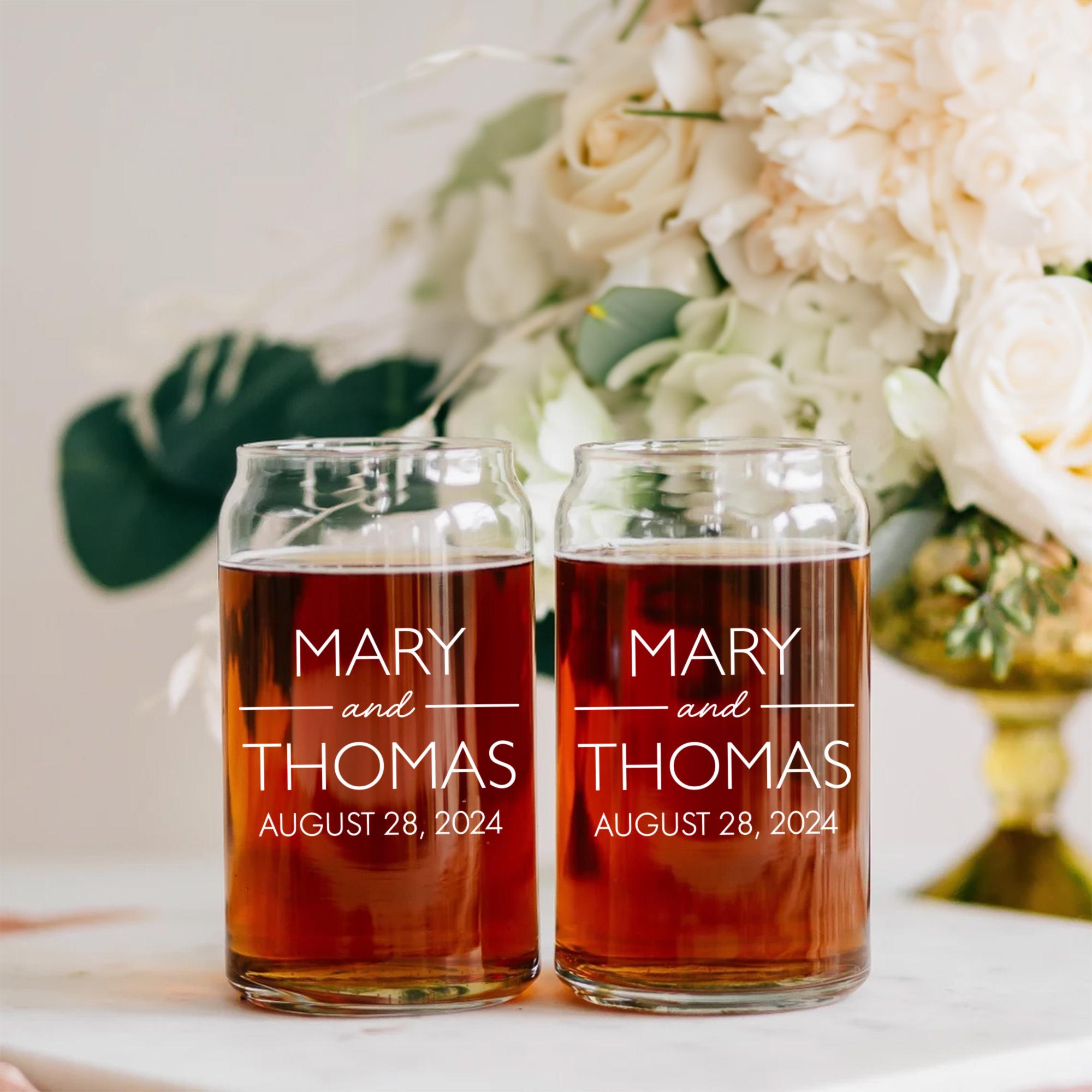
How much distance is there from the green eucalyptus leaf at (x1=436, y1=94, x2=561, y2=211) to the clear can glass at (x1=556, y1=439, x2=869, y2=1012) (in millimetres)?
307

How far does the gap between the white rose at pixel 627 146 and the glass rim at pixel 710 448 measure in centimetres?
20

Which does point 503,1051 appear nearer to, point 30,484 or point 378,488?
point 378,488

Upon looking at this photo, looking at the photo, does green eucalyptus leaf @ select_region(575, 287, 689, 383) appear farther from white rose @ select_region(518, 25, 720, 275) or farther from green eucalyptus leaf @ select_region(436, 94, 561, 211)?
green eucalyptus leaf @ select_region(436, 94, 561, 211)

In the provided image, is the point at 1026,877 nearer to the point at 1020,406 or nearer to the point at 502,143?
the point at 1020,406

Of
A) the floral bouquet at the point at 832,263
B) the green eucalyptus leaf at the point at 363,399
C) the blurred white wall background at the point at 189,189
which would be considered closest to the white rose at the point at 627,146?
the floral bouquet at the point at 832,263

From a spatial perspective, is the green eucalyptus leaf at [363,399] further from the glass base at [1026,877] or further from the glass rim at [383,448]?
the glass base at [1026,877]

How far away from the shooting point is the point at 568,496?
Result: 54 cm

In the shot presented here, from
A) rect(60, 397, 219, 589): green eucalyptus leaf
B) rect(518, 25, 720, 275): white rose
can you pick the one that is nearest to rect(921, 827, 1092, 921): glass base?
rect(518, 25, 720, 275): white rose

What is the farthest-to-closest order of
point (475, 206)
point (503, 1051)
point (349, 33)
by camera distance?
point (349, 33) → point (475, 206) → point (503, 1051)

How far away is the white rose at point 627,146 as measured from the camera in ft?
2.28

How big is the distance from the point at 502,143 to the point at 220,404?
21cm

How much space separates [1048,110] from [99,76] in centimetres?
62

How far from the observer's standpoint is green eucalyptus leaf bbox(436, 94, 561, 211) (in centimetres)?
78

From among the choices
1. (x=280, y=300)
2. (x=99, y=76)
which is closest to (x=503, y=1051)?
(x=280, y=300)
